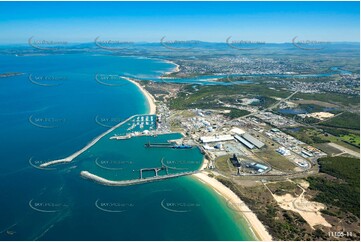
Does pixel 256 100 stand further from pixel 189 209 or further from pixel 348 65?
pixel 348 65

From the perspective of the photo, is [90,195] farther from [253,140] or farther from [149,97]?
[149,97]

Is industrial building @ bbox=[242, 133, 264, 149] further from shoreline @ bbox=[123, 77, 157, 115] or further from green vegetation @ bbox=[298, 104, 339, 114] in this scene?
green vegetation @ bbox=[298, 104, 339, 114]

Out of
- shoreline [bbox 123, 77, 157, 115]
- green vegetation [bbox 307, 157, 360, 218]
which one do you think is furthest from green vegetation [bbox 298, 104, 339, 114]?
shoreline [bbox 123, 77, 157, 115]

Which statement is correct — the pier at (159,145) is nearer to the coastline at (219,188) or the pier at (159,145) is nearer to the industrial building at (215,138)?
the industrial building at (215,138)

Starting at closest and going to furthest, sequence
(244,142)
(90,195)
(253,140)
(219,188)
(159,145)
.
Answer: (90,195) → (219,188) → (159,145) → (244,142) → (253,140)

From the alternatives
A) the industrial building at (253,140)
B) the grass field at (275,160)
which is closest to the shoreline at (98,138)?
the industrial building at (253,140)

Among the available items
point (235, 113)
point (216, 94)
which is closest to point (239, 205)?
point (235, 113)
